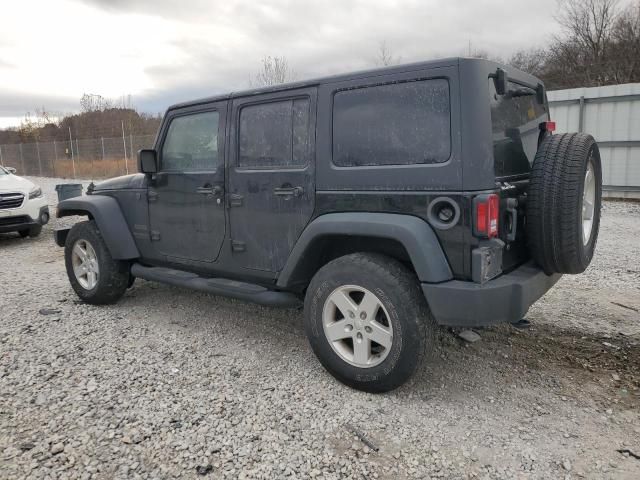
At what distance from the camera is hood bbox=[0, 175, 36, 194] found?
8570 millimetres

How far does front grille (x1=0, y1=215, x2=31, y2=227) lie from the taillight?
8.51 meters

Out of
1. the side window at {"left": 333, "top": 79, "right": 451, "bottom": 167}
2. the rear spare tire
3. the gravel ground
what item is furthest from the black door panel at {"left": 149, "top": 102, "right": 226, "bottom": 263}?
the rear spare tire

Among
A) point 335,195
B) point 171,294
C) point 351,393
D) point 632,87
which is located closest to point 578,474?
point 351,393

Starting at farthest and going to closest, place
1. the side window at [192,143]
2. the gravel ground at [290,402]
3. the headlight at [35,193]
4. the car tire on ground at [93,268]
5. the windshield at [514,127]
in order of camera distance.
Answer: the headlight at [35,193] → the car tire on ground at [93,268] → the side window at [192,143] → the windshield at [514,127] → the gravel ground at [290,402]

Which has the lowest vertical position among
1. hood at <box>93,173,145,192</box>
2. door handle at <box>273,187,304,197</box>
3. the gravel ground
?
the gravel ground

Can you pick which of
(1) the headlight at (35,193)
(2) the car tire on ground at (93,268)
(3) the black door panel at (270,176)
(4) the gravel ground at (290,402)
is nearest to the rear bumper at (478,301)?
(4) the gravel ground at (290,402)

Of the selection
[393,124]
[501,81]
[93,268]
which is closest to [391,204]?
[393,124]

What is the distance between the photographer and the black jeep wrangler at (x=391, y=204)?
2740mm

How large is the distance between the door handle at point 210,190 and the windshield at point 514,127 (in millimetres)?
2086

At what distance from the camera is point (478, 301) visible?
2695 mm

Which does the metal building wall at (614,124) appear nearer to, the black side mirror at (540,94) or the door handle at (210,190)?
the black side mirror at (540,94)

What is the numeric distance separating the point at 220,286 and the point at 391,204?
1650 millimetres

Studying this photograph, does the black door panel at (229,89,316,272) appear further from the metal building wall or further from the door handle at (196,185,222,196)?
the metal building wall

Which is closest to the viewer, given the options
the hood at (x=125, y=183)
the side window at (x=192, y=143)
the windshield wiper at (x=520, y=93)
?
the windshield wiper at (x=520, y=93)
